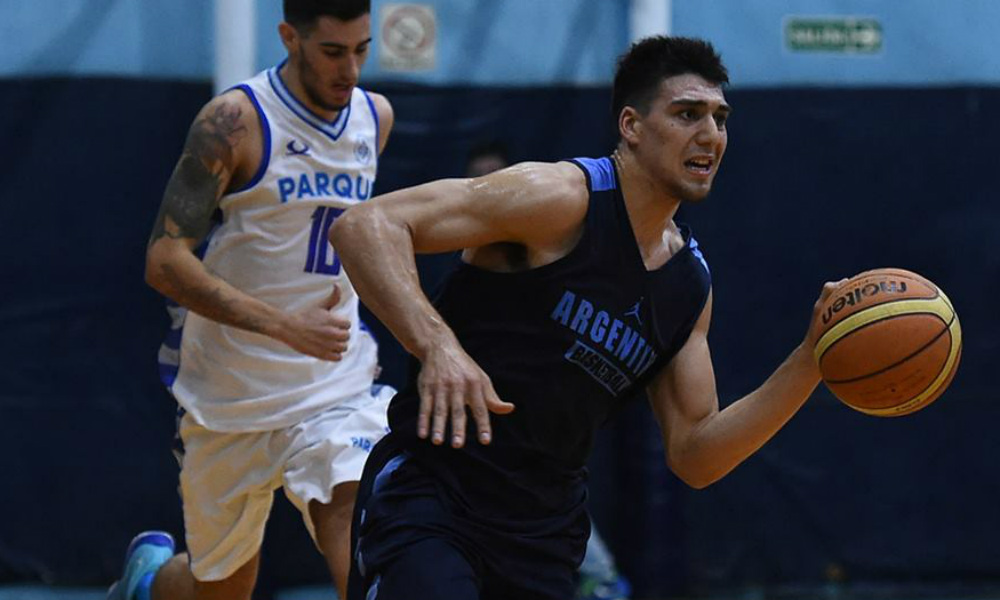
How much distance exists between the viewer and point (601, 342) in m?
3.92

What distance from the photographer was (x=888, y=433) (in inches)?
325

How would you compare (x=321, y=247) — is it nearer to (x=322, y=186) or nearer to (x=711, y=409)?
(x=322, y=186)

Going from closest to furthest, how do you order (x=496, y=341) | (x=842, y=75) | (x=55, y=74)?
(x=496, y=341), (x=55, y=74), (x=842, y=75)

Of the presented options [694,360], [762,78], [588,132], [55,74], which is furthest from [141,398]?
[694,360]

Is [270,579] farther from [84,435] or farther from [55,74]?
[55,74]

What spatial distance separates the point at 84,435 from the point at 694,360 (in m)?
4.44

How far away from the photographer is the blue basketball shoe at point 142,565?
5707 millimetres

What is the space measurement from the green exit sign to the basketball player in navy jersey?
13.8ft

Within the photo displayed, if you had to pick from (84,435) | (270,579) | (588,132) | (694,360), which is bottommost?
(270,579)

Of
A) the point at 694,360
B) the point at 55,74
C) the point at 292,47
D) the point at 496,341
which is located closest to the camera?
the point at 496,341

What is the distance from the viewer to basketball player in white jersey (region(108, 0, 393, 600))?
4938 millimetres

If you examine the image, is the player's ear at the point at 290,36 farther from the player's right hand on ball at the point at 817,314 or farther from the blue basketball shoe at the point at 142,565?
the player's right hand on ball at the point at 817,314

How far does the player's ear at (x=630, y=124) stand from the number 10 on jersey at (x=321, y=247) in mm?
1344

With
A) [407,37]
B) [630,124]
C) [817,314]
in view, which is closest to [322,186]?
[630,124]
